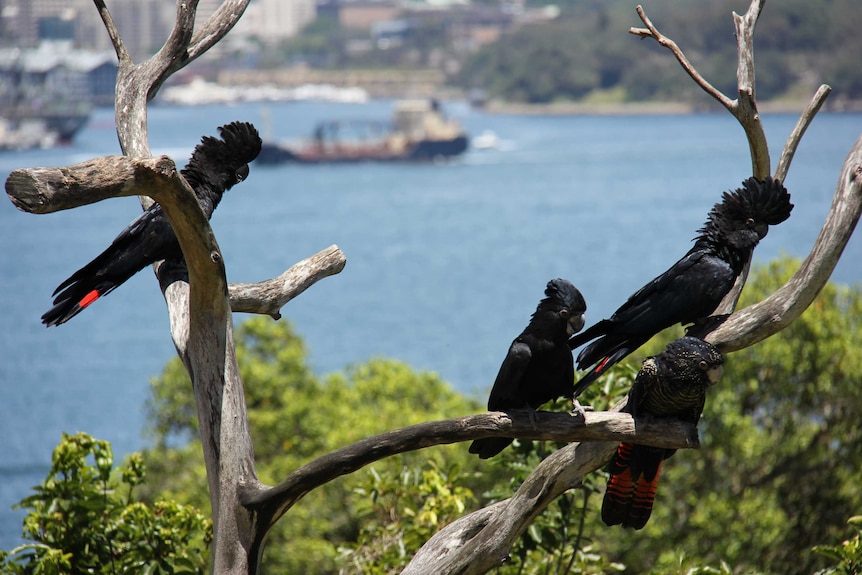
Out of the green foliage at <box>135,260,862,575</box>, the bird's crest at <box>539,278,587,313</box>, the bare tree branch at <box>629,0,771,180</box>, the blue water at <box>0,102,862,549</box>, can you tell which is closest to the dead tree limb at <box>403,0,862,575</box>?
the bare tree branch at <box>629,0,771,180</box>

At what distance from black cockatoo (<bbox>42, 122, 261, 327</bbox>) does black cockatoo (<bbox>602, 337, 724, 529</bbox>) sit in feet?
5.23

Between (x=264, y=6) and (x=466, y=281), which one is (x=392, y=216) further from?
(x=264, y=6)

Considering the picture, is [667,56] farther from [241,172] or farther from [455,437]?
[455,437]

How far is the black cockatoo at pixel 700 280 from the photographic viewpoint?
11.5ft

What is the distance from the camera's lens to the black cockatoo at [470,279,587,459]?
10.1ft

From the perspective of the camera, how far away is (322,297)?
1443 inches

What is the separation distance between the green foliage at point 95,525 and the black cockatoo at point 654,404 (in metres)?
1.62

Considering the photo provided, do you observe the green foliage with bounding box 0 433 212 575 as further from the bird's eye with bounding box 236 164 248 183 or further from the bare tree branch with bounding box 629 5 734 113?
the bare tree branch with bounding box 629 5 734 113

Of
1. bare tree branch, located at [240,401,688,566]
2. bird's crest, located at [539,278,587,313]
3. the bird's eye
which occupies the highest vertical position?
the bird's eye

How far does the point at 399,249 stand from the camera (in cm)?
4247

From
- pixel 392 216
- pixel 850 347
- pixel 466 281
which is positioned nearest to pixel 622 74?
pixel 392 216

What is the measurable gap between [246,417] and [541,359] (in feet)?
3.00

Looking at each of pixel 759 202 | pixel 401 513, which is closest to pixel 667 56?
pixel 401 513

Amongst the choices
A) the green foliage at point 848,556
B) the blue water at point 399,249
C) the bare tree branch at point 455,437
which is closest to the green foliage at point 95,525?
the bare tree branch at point 455,437
